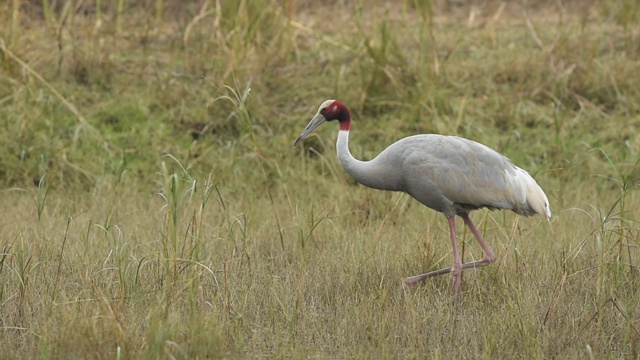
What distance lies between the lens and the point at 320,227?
22.3 ft

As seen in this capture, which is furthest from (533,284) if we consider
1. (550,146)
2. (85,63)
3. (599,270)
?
(85,63)

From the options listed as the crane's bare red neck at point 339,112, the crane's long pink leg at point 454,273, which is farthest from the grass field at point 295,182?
the crane's bare red neck at point 339,112

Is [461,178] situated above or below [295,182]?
above

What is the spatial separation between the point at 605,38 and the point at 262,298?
19.7 feet

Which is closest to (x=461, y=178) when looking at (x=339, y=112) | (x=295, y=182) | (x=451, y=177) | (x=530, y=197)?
(x=451, y=177)

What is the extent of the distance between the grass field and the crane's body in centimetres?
18

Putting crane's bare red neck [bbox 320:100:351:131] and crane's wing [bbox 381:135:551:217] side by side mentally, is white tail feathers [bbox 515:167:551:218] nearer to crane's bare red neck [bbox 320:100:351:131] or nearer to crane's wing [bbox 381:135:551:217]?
crane's wing [bbox 381:135:551:217]

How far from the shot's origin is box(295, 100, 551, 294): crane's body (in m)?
5.88

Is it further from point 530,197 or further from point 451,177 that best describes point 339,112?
point 530,197

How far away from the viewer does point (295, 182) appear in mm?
8148

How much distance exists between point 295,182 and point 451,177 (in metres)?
2.40

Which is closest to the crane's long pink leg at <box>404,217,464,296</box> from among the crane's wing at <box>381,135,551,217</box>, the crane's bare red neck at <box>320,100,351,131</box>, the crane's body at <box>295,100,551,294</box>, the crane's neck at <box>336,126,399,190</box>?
the crane's body at <box>295,100,551,294</box>

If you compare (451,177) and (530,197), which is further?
(530,197)

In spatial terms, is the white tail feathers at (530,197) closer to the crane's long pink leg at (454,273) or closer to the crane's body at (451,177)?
the crane's body at (451,177)
